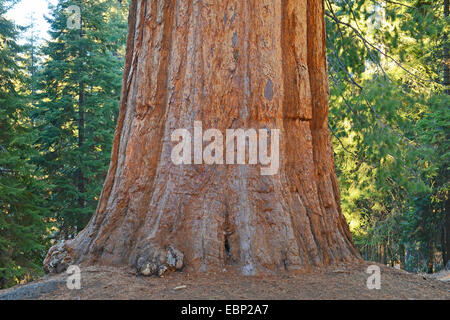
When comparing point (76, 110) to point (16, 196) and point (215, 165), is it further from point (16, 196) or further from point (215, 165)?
point (215, 165)

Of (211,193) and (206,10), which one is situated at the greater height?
(206,10)

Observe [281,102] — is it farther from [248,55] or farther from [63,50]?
[63,50]

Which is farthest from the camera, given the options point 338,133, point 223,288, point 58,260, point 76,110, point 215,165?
point 76,110

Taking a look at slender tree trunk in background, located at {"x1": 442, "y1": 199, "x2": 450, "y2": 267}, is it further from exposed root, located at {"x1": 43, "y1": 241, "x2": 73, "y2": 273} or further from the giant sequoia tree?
exposed root, located at {"x1": 43, "y1": 241, "x2": 73, "y2": 273}

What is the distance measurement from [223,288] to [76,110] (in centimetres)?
1527

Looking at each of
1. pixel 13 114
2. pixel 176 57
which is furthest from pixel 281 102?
pixel 13 114

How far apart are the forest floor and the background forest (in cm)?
282

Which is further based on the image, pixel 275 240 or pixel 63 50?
pixel 63 50

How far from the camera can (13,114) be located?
14.0 metres

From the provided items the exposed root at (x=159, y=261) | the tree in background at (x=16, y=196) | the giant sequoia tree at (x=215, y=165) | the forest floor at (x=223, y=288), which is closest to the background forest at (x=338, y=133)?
the tree in background at (x=16, y=196)

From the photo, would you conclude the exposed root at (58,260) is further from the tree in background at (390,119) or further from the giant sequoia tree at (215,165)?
the tree in background at (390,119)

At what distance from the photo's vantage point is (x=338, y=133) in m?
9.05

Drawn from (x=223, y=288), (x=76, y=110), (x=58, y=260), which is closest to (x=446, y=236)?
(x=223, y=288)
